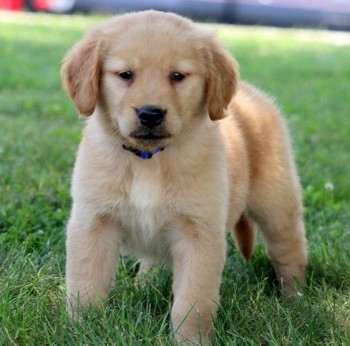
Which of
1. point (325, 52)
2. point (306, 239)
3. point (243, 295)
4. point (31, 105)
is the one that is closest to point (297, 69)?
point (325, 52)

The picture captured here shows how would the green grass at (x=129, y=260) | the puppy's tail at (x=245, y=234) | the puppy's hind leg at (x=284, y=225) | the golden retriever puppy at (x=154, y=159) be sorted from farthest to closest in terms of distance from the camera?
1. the puppy's tail at (x=245, y=234)
2. the puppy's hind leg at (x=284, y=225)
3. the golden retriever puppy at (x=154, y=159)
4. the green grass at (x=129, y=260)

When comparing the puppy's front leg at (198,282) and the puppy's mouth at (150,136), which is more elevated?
the puppy's mouth at (150,136)

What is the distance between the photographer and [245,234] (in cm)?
416

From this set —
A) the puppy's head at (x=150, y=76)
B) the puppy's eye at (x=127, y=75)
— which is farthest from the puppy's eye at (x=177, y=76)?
the puppy's eye at (x=127, y=75)

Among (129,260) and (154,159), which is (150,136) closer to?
(154,159)

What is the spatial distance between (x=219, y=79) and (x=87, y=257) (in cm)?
91

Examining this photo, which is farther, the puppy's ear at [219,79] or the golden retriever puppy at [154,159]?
the puppy's ear at [219,79]

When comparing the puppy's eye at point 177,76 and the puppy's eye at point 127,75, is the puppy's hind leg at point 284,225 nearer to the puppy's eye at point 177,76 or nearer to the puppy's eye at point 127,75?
the puppy's eye at point 177,76

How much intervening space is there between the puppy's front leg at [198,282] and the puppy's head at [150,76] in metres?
0.41

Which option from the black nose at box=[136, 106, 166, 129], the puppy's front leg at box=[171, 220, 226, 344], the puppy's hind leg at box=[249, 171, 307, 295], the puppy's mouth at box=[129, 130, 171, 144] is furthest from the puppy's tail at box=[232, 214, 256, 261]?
the black nose at box=[136, 106, 166, 129]

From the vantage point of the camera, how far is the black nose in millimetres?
3080

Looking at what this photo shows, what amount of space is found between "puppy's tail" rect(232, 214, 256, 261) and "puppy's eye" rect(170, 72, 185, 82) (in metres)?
1.10

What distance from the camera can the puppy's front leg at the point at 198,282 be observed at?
3.25 m

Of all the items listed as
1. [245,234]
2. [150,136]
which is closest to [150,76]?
[150,136]
